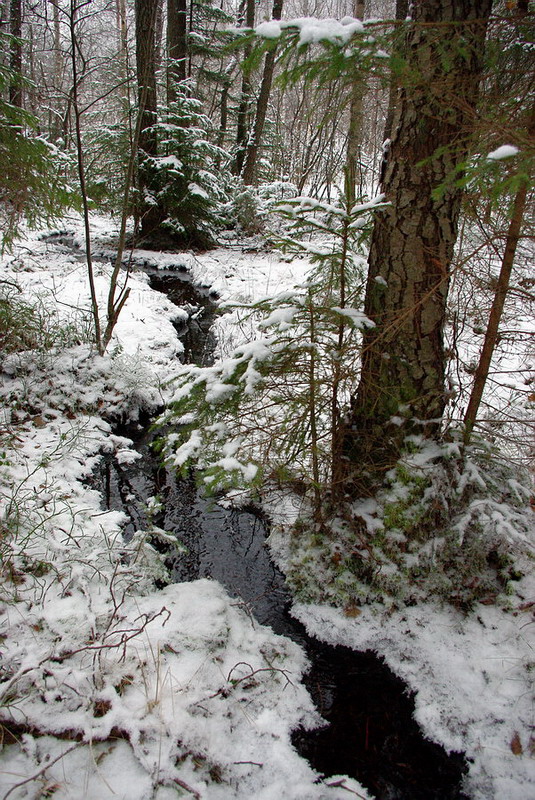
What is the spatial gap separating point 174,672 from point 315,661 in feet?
2.96

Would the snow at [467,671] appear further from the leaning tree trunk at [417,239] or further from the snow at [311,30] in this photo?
the snow at [311,30]

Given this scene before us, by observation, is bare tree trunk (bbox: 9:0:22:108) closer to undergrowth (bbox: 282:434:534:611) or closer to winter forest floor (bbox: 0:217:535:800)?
winter forest floor (bbox: 0:217:535:800)

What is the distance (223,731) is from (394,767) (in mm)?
902

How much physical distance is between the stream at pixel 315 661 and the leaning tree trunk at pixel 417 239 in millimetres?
1187

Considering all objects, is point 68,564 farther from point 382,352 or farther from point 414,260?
point 414,260

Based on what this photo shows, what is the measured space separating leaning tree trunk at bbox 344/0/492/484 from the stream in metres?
1.19

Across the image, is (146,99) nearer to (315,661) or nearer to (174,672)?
(174,672)

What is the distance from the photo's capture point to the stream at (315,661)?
82.2 inches

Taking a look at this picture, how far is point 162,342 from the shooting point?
654cm

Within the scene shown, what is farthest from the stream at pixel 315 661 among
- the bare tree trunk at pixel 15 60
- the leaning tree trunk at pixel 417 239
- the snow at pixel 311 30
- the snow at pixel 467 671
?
the bare tree trunk at pixel 15 60

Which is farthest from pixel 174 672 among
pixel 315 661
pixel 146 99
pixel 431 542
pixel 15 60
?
pixel 15 60

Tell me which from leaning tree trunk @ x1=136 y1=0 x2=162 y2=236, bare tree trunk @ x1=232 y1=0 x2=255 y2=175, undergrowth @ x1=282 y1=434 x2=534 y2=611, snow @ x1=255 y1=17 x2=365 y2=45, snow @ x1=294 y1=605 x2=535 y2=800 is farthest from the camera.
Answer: bare tree trunk @ x1=232 y1=0 x2=255 y2=175

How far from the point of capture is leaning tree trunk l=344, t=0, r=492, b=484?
229 cm

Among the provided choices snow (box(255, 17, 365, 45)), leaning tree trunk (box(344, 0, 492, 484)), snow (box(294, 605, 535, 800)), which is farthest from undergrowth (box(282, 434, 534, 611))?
snow (box(255, 17, 365, 45))
